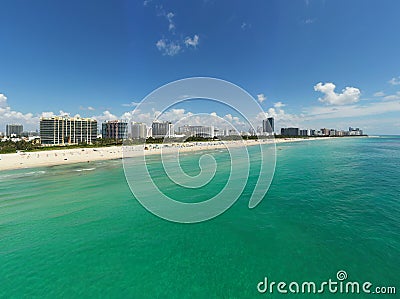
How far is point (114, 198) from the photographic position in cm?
1538

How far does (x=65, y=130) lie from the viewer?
9075 cm

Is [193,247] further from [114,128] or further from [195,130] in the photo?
[114,128]

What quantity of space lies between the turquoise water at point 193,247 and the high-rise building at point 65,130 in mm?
91671

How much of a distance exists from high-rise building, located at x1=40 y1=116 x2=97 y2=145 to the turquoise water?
91671 mm

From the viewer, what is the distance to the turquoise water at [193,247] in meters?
6.41

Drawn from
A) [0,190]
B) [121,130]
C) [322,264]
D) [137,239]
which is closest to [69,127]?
[121,130]

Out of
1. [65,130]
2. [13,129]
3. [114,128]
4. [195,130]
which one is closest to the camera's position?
[195,130]

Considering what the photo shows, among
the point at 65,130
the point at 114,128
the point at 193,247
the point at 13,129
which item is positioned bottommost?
the point at 193,247

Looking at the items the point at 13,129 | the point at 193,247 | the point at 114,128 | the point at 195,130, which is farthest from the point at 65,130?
the point at 13,129

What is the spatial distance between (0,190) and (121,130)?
99.7m

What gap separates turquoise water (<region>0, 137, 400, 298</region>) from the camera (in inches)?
252

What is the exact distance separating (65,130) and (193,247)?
105755mm

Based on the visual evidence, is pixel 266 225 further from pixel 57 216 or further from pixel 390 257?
pixel 57 216

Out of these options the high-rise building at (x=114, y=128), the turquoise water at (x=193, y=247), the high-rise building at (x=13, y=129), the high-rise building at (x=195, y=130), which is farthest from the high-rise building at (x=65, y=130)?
the high-rise building at (x=13, y=129)
